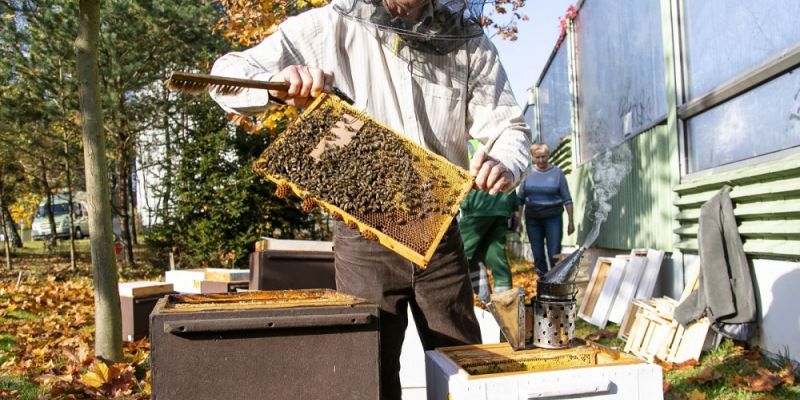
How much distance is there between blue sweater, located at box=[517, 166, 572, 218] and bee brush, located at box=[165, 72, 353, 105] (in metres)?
6.04

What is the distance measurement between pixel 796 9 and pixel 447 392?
3399 millimetres

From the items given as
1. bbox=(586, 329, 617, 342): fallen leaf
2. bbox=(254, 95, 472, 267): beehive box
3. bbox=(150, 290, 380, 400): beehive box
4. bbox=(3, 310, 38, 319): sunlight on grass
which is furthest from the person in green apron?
bbox=(150, 290, 380, 400): beehive box

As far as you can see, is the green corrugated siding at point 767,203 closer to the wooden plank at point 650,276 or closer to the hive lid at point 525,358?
the wooden plank at point 650,276

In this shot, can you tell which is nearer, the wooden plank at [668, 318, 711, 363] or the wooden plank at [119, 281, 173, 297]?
the wooden plank at [668, 318, 711, 363]

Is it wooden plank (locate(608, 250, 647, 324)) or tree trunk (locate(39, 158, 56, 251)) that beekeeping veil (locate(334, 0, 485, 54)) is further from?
tree trunk (locate(39, 158, 56, 251))

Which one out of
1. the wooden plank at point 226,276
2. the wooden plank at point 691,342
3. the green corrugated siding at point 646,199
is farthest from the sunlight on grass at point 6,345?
the green corrugated siding at point 646,199

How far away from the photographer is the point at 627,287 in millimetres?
6055

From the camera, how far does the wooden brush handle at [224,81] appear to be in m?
1.86

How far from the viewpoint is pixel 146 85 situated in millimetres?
12633

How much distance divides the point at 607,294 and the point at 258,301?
202 inches

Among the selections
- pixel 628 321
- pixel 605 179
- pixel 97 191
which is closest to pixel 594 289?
pixel 628 321

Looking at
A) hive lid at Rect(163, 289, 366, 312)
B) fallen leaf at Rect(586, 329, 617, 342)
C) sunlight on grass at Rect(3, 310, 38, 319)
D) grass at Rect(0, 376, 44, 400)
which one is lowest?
fallen leaf at Rect(586, 329, 617, 342)

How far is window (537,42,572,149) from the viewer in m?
11.5

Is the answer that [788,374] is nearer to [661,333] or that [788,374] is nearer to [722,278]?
[722,278]
